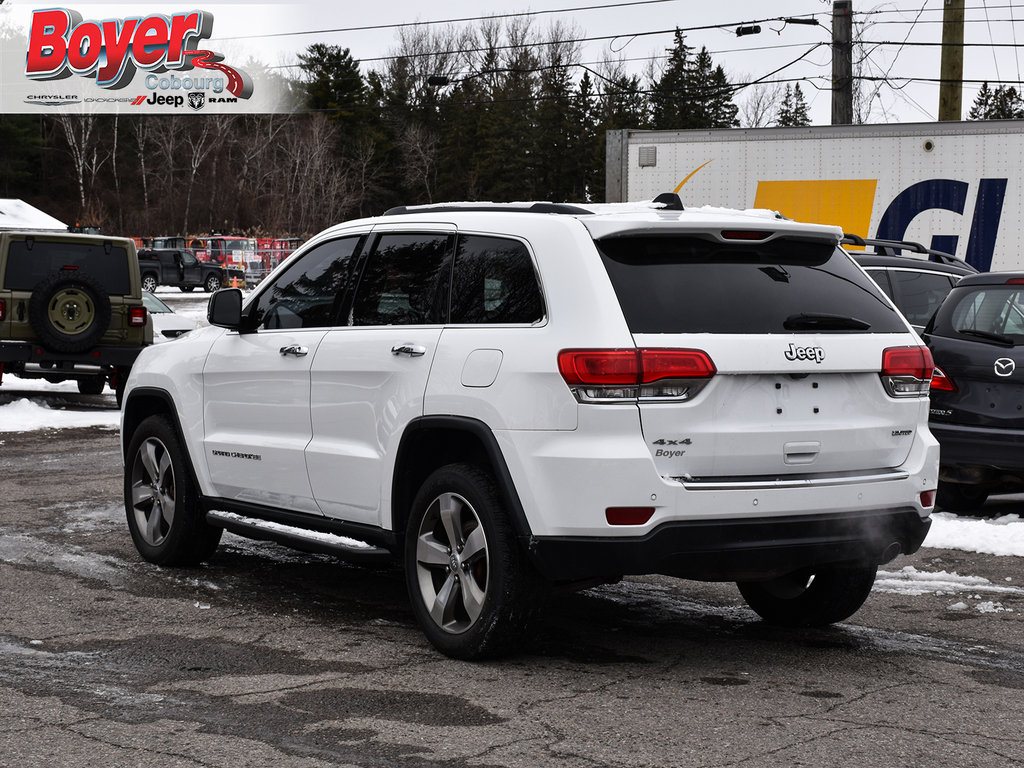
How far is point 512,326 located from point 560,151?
85.9 metres

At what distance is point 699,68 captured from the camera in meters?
91.8

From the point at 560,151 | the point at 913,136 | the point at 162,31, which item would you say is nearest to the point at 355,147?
the point at 560,151

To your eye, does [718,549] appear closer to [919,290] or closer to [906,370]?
[906,370]

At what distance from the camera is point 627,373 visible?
496cm

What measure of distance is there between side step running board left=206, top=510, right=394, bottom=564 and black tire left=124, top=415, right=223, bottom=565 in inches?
8.1

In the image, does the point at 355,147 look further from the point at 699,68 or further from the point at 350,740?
the point at 350,740

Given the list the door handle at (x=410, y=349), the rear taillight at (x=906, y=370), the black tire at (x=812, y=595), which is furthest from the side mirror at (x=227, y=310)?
the rear taillight at (x=906, y=370)

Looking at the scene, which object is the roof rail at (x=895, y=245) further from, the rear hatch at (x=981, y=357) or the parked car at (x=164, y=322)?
the parked car at (x=164, y=322)

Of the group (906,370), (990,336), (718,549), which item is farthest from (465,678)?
(990,336)

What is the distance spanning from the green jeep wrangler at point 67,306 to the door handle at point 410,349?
11640 mm

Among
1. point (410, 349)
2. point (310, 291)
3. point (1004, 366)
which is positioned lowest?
point (1004, 366)

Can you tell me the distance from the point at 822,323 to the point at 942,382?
4.22 m

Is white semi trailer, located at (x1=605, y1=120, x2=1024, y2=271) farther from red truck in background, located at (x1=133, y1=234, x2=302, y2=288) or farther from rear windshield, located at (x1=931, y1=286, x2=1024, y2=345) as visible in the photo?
red truck in background, located at (x1=133, y1=234, x2=302, y2=288)

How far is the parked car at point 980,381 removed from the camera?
890 centimetres
